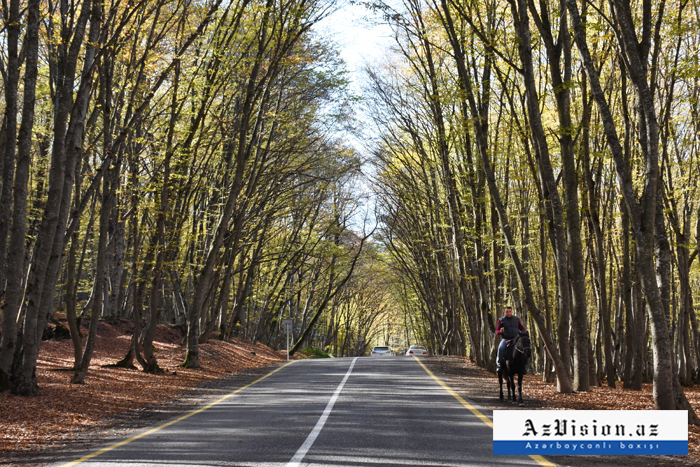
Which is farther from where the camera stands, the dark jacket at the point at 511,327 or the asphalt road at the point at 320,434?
the dark jacket at the point at 511,327

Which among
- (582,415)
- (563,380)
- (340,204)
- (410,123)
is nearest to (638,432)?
(582,415)

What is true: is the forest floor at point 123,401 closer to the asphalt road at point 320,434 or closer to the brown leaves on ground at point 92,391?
the brown leaves on ground at point 92,391

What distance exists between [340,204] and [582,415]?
30737mm

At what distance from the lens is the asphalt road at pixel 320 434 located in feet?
21.0

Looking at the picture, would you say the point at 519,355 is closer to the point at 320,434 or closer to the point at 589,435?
the point at 589,435

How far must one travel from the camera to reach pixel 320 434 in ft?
26.0

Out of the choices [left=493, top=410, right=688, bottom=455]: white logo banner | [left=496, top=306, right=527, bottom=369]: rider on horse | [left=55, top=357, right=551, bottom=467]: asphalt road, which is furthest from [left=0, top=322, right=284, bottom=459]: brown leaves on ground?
[left=496, top=306, right=527, bottom=369]: rider on horse

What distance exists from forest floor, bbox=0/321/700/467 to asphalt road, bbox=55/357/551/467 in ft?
2.20

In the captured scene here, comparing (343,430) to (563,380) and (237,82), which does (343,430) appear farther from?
(237,82)

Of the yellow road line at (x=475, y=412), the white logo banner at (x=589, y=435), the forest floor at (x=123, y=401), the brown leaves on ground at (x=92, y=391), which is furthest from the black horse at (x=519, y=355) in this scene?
the brown leaves on ground at (x=92, y=391)

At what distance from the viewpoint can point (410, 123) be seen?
23.1m

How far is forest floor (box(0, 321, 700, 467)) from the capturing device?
24.7ft

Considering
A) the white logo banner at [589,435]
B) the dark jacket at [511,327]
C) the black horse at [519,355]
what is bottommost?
the white logo banner at [589,435]

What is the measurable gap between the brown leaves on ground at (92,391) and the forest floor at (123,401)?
1 cm
